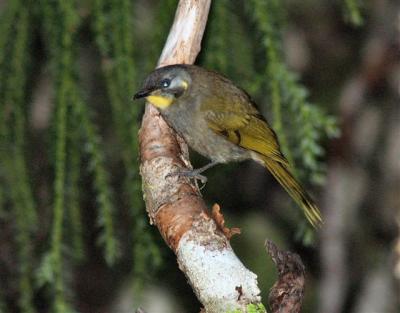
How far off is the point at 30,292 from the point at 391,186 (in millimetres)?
2969

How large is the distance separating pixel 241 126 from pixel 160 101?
1.73 feet

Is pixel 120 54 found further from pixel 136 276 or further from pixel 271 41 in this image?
pixel 136 276

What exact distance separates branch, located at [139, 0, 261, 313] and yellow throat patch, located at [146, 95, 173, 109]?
0.11 metres

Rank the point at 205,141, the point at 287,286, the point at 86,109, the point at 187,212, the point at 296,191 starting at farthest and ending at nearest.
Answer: the point at 205,141 < the point at 296,191 < the point at 86,109 < the point at 187,212 < the point at 287,286

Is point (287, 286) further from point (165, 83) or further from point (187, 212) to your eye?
point (165, 83)

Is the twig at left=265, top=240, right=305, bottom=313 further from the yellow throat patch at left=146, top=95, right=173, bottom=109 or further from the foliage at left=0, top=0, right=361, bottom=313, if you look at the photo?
the yellow throat patch at left=146, top=95, right=173, bottom=109

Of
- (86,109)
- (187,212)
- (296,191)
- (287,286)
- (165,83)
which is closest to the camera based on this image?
(287,286)

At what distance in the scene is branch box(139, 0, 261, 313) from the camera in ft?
8.61

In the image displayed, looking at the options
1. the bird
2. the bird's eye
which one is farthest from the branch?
the bird

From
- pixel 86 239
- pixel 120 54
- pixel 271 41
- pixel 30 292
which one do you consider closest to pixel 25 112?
pixel 120 54

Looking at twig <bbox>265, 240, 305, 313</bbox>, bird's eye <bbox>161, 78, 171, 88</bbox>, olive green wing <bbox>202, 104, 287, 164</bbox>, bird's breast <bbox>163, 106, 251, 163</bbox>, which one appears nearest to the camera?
twig <bbox>265, 240, 305, 313</bbox>

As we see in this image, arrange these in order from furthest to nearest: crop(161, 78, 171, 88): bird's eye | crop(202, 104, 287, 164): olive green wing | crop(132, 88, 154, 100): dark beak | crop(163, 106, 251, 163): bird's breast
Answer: crop(202, 104, 287, 164): olive green wing < crop(163, 106, 251, 163): bird's breast < crop(161, 78, 171, 88): bird's eye < crop(132, 88, 154, 100): dark beak

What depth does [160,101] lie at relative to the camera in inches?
163

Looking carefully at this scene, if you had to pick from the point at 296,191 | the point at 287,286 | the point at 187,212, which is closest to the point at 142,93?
the point at 296,191
